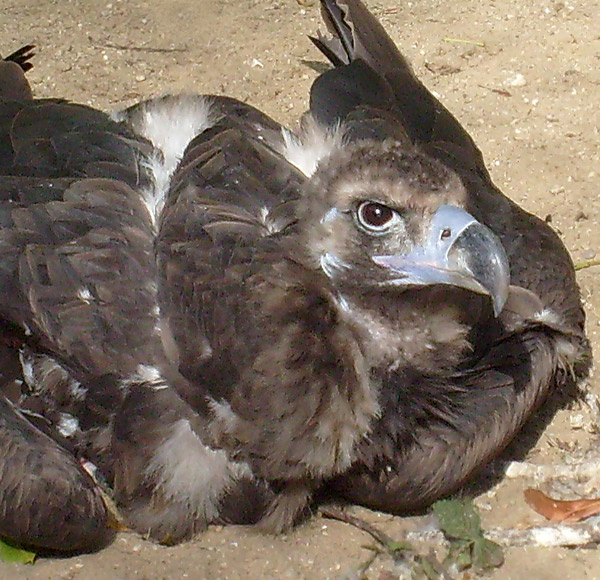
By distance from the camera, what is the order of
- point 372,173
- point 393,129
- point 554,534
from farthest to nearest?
point 393,129 → point 554,534 → point 372,173

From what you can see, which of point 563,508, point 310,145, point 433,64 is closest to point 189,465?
point 310,145

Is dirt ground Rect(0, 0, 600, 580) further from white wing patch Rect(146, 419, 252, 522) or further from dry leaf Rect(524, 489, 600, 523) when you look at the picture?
white wing patch Rect(146, 419, 252, 522)

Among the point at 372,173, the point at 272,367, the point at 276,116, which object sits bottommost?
the point at 276,116

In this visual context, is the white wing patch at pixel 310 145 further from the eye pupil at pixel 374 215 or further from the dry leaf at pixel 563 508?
the dry leaf at pixel 563 508

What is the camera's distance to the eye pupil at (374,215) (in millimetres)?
4113

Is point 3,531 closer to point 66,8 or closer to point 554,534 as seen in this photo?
point 554,534

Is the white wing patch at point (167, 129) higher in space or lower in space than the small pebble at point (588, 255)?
higher

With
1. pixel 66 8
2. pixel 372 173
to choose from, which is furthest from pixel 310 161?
pixel 66 8

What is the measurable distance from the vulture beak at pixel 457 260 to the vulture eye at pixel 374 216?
10cm

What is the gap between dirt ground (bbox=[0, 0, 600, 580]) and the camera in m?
6.41

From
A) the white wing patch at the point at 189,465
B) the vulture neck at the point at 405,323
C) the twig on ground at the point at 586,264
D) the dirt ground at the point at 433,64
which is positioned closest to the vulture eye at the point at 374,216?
the vulture neck at the point at 405,323

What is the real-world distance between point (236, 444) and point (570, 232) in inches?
97.9

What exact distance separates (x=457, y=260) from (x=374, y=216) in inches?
12.4

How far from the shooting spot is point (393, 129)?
16.7ft
